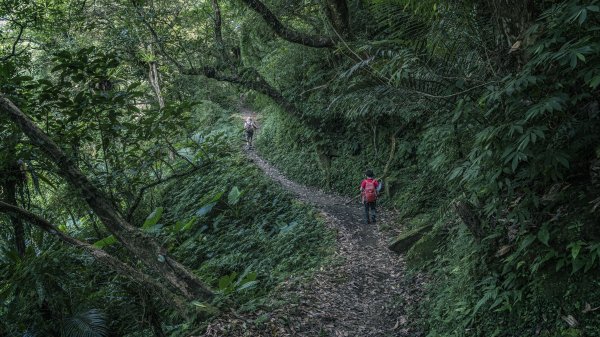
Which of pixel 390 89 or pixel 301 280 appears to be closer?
pixel 390 89

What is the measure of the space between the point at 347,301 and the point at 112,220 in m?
3.68

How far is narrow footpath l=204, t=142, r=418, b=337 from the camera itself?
17.7 ft

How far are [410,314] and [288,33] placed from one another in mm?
7756

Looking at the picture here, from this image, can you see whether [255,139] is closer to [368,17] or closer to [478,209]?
[368,17]

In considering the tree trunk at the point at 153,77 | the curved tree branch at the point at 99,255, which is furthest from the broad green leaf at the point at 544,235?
the tree trunk at the point at 153,77

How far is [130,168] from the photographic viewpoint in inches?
246

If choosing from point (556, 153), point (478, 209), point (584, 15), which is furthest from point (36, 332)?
point (584, 15)

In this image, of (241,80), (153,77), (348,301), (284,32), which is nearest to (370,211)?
(348,301)

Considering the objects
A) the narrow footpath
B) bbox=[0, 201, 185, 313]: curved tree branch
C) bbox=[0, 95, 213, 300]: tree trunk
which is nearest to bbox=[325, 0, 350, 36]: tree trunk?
→ the narrow footpath

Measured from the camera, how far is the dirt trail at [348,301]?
5.41 meters

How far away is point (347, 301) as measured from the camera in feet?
21.7

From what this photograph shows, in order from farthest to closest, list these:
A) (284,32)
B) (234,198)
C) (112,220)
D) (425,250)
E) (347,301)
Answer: (234,198)
(284,32)
(425,250)
(347,301)
(112,220)

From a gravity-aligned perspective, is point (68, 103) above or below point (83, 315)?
above

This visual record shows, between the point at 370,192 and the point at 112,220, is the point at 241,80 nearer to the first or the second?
the point at 370,192
